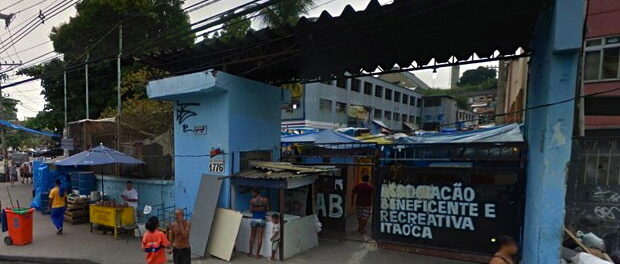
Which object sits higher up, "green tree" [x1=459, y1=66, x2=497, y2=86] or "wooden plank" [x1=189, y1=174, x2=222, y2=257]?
"green tree" [x1=459, y1=66, x2=497, y2=86]

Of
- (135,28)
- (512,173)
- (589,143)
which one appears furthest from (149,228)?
(135,28)

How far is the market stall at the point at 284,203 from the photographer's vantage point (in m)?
7.36

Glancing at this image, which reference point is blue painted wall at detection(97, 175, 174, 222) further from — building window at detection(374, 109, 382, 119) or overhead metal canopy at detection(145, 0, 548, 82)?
building window at detection(374, 109, 382, 119)

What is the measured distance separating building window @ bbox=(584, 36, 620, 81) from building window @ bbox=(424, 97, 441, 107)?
4283 cm

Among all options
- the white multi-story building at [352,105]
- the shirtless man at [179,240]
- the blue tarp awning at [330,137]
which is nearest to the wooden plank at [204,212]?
the shirtless man at [179,240]

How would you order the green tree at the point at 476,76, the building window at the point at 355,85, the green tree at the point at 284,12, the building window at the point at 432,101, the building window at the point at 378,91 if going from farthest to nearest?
the green tree at the point at 476,76
the building window at the point at 432,101
the building window at the point at 378,91
the building window at the point at 355,85
the green tree at the point at 284,12

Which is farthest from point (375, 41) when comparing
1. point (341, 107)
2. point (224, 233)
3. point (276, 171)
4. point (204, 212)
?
point (341, 107)

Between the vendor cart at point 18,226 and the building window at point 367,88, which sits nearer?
the vendor cart at point 18,226

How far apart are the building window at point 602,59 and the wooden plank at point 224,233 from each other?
13.6 metres

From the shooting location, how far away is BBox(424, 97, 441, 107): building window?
177 feet

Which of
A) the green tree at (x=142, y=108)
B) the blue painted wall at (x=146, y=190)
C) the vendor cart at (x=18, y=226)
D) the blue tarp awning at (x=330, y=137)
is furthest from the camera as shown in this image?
the blue tarp awning at (x=330, y=137)

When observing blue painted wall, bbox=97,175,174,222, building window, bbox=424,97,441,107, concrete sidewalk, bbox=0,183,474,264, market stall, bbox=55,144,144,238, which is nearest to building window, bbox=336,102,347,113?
blue painted wall, bbox=97,175,174,222

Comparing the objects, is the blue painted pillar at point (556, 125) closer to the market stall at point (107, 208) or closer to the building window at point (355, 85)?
the market stall at point (107, 208)

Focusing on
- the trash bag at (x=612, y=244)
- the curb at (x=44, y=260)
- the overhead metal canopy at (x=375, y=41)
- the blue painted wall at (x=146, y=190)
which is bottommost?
the curb at (x=44, y=260)
